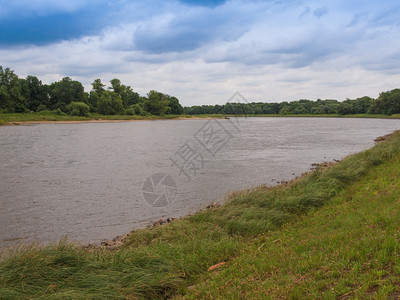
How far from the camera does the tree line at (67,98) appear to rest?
113812 mm

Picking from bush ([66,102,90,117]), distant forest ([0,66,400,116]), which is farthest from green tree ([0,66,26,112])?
bush ([66,102,90,117])

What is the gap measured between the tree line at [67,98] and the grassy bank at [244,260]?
112650 mm

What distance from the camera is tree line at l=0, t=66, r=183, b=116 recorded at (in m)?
114

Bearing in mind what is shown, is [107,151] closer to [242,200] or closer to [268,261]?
[242,200]

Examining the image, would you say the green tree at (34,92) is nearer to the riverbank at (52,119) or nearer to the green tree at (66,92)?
the green tree at (66,92)

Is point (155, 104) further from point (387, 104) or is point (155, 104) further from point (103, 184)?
point (103, 184)

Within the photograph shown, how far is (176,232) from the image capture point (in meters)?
11.2

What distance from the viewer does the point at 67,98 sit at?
136625 mm

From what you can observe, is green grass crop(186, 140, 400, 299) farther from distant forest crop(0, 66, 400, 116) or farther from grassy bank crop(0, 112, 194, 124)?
grassy bank crop(0, 112, 194, 124)

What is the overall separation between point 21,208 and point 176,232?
9.45 m

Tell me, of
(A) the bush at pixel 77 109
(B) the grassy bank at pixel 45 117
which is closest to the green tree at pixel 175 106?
(B) the grassy bank at pixel 45 117

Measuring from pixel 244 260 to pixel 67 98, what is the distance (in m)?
143

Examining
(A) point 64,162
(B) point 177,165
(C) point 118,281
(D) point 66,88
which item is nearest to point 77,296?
(C) point 118,281

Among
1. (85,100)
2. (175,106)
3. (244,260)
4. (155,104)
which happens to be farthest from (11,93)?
(244,260)
